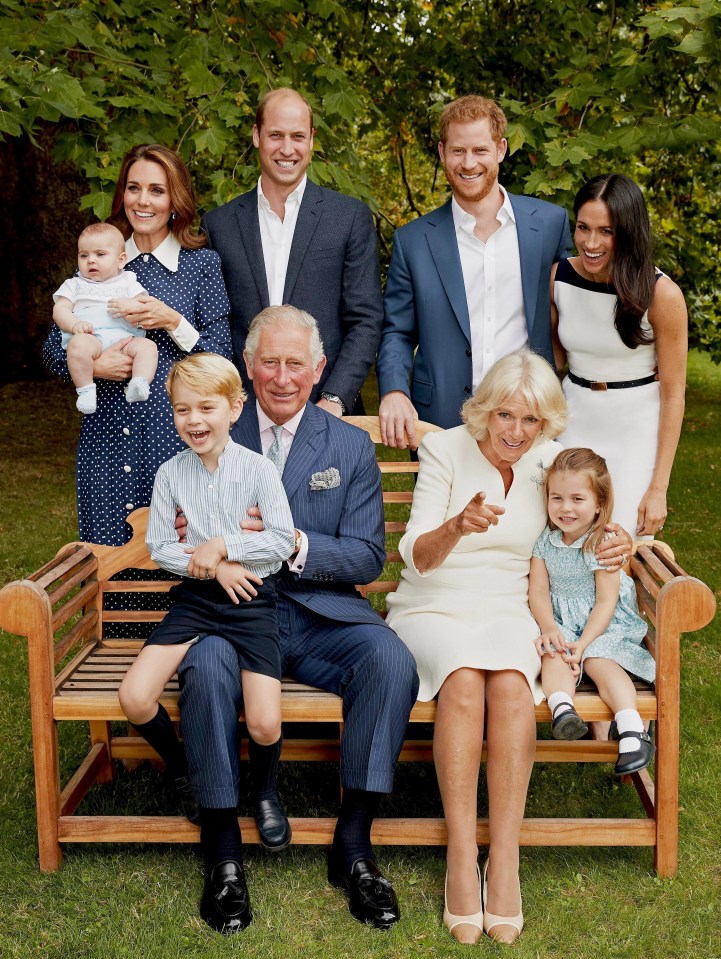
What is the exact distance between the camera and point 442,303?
13.7 ft

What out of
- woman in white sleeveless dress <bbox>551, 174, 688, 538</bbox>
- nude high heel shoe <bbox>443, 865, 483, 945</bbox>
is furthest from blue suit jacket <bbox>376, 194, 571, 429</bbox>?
nude high heel shoe <bbox>443, 865, 483, 945</bbox>

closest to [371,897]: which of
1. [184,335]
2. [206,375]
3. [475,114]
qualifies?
[206,375]

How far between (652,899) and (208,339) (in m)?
2.47

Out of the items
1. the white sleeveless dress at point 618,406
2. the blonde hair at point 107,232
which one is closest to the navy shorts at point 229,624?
the blonde hair at point 107,232

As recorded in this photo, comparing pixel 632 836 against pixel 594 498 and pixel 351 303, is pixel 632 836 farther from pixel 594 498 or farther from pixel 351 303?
pixel 351 303

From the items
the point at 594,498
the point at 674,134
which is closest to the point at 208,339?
the point at 594,498

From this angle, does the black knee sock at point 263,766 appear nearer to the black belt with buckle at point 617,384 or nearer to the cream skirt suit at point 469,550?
the cream skirt suit at point 469,550

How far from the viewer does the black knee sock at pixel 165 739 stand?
3246 mm

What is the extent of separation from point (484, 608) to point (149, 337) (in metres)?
1.60

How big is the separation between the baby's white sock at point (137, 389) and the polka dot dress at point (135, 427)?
0.15m

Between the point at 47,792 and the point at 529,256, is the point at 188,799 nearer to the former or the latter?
the point at 47,792

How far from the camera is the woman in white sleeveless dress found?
3.68m

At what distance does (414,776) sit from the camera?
13.5ft

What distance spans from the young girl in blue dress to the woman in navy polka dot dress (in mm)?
1413
